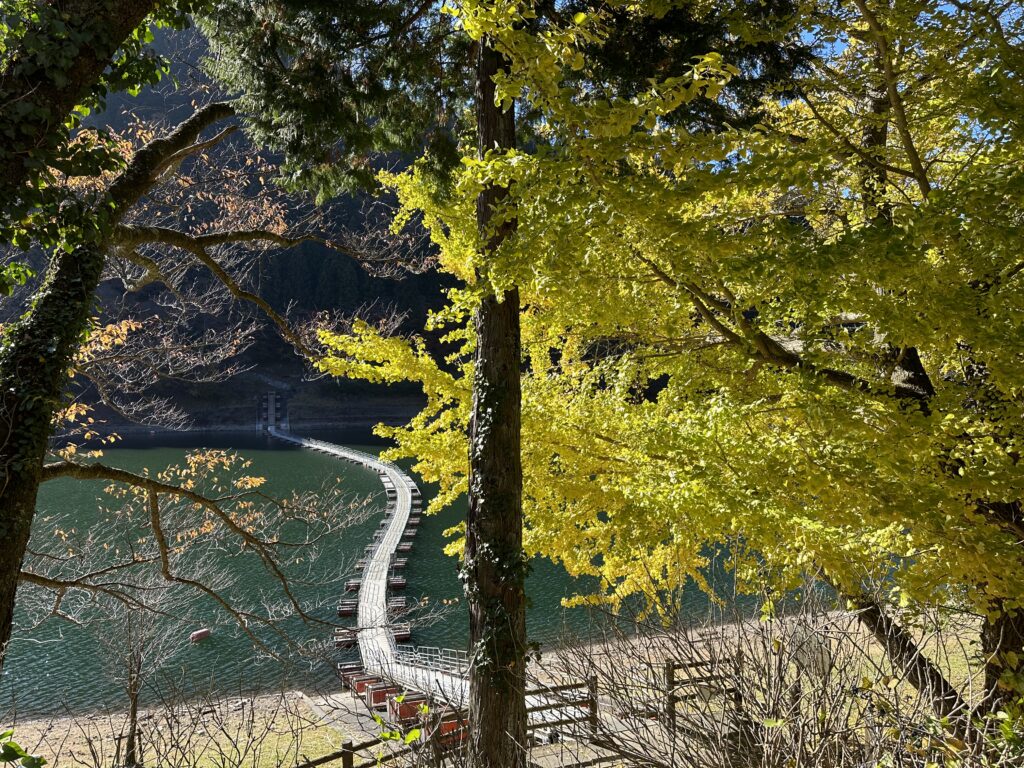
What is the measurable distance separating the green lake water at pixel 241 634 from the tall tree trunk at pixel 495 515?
0.61m

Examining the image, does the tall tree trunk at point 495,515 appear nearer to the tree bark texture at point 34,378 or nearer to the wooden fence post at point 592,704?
the wooden fence post at point 592,704

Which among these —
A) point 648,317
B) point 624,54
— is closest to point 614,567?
point 648,317

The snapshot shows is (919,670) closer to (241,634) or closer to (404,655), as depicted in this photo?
(404,655)

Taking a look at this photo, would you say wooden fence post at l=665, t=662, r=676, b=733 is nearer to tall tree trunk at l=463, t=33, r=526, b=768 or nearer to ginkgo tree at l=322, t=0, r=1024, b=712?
ginkgo tree at l=322, t=0, r=1024, b=712

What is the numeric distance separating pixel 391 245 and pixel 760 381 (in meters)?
3.75

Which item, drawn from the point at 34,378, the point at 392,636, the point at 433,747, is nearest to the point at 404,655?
the point at 392,636

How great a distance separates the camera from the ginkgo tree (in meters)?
2.99

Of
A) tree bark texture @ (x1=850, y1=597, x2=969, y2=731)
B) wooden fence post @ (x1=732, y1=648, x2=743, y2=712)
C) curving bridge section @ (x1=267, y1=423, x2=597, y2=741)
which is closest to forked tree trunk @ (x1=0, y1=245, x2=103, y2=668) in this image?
curving bridge section @ (x1=267, y1=423, x2=597, y2=741)

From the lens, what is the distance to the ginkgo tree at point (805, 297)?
299cm

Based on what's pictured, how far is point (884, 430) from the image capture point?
3.65m

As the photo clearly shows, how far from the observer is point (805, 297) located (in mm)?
3074

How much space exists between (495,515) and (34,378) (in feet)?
9.47

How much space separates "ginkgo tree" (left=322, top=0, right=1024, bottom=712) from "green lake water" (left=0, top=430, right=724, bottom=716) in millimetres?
1585

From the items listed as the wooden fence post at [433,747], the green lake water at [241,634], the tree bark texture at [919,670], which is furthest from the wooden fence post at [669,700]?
the green lake water at [241,634]
